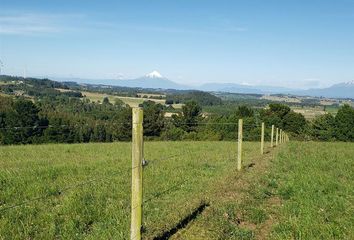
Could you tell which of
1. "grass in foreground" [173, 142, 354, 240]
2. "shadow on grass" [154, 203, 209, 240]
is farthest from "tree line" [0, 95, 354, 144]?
"shadow on grass" [154, 203, 209, 240]

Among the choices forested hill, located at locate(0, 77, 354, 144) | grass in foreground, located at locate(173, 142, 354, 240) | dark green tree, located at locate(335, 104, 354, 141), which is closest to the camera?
grass in foreground, located at locate(173, 142, 354, 240)

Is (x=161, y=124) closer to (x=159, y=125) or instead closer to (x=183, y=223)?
(x=159, y=125)

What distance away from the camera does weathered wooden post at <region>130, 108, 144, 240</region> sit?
614 cm

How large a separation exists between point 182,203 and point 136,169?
3818 mm

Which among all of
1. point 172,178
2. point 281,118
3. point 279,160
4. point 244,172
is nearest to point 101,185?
point 172,178

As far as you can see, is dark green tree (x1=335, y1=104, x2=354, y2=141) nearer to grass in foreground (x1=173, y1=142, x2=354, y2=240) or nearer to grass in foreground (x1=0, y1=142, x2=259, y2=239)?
grass in foreground (x1=173, y1=142, x2=354, y2=240)

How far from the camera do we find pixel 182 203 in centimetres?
978

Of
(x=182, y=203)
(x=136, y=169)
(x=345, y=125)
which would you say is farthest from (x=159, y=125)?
(x=136, y=169)

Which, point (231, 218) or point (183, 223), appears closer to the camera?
point (183, 223)

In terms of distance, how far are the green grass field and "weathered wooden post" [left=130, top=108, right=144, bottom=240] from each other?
0.83 metres

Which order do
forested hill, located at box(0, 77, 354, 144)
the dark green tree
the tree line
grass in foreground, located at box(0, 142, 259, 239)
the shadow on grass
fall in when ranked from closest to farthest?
the shadow on grass, grass in foreground, located at box(0, 142, 259, 239), the tree line, forested hill, located at box(0, 77, 354, 144), the dark green tree

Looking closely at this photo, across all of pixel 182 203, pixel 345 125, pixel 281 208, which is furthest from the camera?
pixel 345 125

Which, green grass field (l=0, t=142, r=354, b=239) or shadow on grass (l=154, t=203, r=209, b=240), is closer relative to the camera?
shadow on grass (l=154, t=203, r=209, b=240)

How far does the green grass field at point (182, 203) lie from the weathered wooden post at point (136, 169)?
0.83 metres
